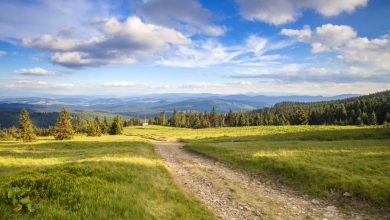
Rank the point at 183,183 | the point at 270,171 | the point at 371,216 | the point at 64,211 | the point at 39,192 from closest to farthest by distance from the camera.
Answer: the point at 64,211, the point at 39,192, the point at 371,216, the point at 183,183, the point at 270,171

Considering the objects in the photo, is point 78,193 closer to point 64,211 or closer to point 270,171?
point 64,211

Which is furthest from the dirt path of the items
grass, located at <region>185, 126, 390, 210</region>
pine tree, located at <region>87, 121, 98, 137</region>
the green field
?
pine tree, located at <region>87, 121, 98, 137</region>

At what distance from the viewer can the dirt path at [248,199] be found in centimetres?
1030

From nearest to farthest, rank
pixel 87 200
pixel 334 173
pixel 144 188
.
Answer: pixel 87 200 < pixel 144 188 < pixel 334 173

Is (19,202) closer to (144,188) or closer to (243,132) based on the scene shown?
(144,188)

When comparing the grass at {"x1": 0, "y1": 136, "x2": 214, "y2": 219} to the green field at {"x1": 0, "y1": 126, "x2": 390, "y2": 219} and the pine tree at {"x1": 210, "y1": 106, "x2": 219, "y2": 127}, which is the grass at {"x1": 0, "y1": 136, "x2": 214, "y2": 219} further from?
the pine tree at {"x1": 210, "y1": 106, "x2": 219, "y2": 127}

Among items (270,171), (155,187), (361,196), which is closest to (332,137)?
(270,171)

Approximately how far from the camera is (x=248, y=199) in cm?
1211

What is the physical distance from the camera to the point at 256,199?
1218 cm

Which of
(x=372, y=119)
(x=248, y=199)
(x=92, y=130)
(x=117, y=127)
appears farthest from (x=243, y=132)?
(x=372, y=119)

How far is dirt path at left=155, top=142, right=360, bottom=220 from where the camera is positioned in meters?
10.3

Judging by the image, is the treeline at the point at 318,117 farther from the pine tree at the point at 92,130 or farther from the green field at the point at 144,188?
the green field at the point at 144,188

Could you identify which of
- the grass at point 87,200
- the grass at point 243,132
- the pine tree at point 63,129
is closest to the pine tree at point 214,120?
the grass at point 243,132

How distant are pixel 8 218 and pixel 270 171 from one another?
1560cm
